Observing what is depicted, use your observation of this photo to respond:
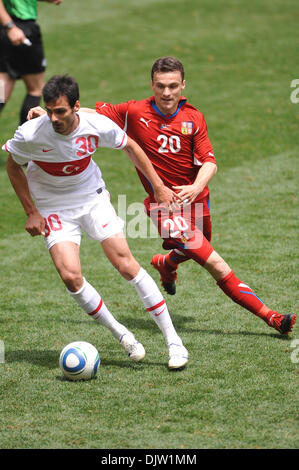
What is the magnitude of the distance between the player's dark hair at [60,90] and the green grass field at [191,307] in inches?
77.5

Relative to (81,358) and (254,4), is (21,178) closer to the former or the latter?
(81,358)

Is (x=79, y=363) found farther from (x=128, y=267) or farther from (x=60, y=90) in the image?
(x=60, y=90)

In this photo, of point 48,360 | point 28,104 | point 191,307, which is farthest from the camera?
point 28,104

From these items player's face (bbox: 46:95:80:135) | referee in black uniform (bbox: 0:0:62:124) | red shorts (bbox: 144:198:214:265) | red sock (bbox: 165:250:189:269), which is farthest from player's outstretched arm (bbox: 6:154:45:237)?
referee in black uniform (bbox: 0:0:62:124)

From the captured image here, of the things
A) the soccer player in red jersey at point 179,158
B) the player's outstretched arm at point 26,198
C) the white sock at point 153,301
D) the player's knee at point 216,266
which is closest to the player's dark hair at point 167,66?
the soccer player in red jersey at point 179,158

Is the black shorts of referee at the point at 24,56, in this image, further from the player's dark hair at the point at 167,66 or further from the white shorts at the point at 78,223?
the white shorts at the point at 78,223

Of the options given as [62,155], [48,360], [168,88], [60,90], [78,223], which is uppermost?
[60,90]

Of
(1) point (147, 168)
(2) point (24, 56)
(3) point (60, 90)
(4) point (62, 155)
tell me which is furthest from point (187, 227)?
(2) point (24, 56)

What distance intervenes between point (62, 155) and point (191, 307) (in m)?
2.16

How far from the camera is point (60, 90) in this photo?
4.88 meters

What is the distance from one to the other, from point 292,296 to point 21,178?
9.16 feet

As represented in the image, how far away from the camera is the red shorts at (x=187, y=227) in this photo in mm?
5855

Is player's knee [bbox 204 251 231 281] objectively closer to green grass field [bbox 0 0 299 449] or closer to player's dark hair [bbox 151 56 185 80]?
green grass field [bbox 0 0 299 449]

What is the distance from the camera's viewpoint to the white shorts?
5383 millimetres
